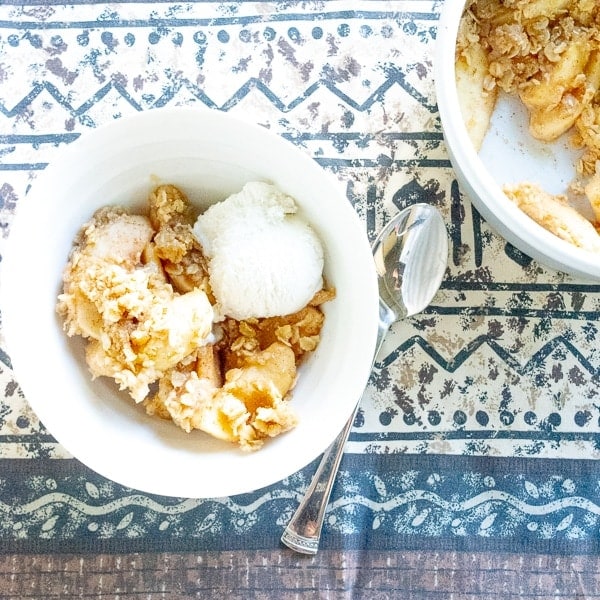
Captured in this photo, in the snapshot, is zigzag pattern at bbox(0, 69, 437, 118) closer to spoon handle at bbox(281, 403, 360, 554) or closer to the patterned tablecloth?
the patterned tablecloth

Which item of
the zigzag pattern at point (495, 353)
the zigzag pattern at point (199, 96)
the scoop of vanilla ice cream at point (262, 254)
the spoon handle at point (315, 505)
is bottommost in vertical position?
the spoon handle at point (315, 505)

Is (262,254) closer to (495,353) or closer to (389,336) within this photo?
(389,336)

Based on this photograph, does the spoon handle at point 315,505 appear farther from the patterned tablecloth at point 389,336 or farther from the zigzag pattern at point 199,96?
the zigzag pattern at point 199,96

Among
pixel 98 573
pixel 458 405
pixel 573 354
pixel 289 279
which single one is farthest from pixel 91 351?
pixel 573 354

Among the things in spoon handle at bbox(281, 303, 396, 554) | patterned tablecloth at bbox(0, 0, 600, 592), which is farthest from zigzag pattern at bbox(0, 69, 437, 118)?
spoon handle at bbox(281, 303, 396, 554)

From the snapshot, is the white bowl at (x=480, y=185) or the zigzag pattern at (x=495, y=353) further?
the zigzag pattern at (x=495, y=353)

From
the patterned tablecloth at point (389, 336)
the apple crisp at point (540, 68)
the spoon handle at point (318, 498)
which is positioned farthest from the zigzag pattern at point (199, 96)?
the spoon handle at point (318, 498)
